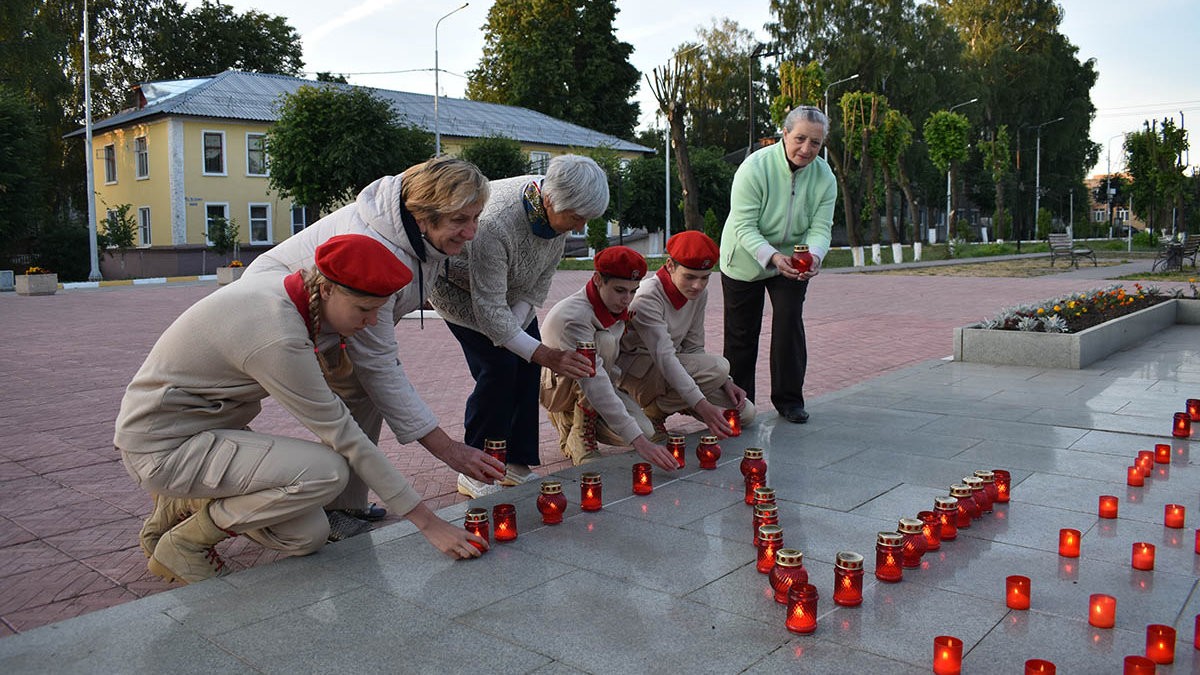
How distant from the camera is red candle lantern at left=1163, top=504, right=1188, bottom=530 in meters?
3.95

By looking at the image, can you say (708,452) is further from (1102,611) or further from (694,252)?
(1102,611)

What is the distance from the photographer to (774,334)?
634cm

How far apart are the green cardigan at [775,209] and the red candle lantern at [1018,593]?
3306 mm

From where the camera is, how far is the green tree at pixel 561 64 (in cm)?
5503

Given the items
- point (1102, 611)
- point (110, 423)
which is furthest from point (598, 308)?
point (110, 423)

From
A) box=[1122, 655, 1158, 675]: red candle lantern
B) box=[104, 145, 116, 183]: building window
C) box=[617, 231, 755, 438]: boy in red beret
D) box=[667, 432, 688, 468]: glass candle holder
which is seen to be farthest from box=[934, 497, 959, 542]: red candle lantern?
box=[104, 145, 116, 183]: building window

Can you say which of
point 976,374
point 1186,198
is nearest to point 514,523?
point 976,374

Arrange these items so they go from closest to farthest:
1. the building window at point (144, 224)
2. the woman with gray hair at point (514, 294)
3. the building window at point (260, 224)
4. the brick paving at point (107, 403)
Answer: the brick paving at point (107, 403) → the woman with gray hair at point (514, 294) → the building window at point (144, 224) → the building window at point (260, 224)

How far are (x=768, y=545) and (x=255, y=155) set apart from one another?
3794 centimetres

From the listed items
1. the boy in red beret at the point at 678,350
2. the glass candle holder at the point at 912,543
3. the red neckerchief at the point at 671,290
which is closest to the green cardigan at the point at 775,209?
the boy in red beret at the point at 678,350

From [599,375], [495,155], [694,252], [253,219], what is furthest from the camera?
[495,155]

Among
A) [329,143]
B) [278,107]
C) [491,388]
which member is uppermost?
[278,107]

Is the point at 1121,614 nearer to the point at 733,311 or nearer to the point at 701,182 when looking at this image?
the point at 733,311

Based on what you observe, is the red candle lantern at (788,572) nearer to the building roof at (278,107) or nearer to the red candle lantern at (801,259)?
the red candle lantern at (801,259)
